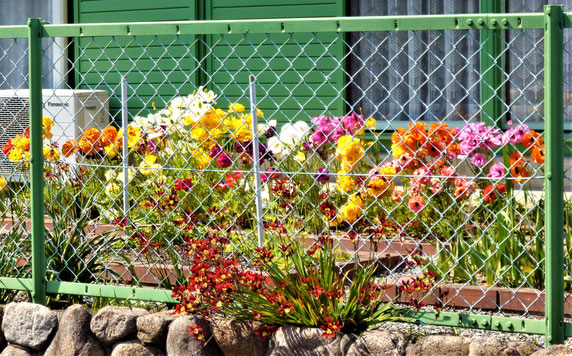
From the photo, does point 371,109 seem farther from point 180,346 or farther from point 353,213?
point 180,346

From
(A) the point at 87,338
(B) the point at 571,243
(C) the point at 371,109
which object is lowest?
(A) the point at 87,338

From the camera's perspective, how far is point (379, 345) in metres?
3.24

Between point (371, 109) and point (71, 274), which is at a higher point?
point (371, 109)

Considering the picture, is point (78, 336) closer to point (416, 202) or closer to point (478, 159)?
point (416, 202)

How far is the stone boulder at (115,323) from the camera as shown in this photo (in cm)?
370

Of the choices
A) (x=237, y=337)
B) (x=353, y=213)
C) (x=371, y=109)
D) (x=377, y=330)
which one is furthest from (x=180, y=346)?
(x=371, y=109)

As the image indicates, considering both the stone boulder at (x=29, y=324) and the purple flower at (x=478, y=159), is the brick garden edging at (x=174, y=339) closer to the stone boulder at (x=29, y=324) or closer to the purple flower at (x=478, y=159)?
the stone boulder at (x=29, y=324)

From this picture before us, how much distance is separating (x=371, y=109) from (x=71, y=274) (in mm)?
3336

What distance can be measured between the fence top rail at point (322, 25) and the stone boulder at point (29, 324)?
1186 mm

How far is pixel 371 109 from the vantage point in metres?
6.88

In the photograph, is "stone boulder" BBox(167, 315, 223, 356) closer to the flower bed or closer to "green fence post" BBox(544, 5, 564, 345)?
the flower bed

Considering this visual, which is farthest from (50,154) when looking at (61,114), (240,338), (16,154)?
(240,338)

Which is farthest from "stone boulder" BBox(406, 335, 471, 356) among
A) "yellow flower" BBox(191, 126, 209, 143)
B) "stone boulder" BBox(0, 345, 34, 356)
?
"yellow flower" BBox(191, 126, 209, 143)

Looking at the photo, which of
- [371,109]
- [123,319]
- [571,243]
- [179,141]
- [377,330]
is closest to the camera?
[377,330]
